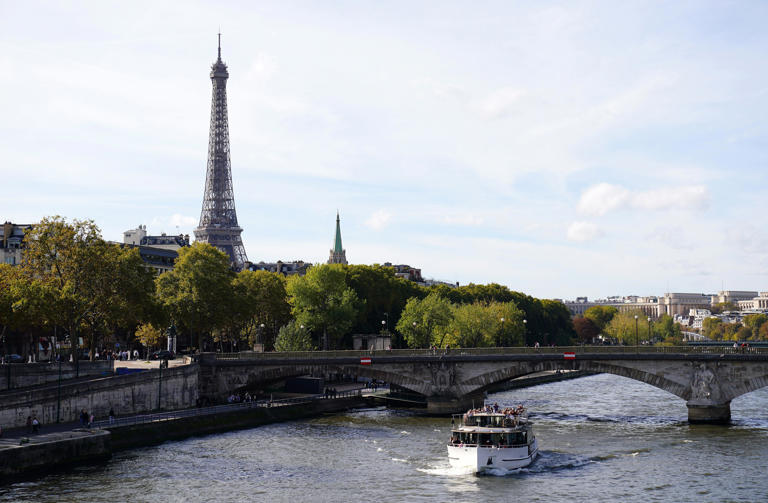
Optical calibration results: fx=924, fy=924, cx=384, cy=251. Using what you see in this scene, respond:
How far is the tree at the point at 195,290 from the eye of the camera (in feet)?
314

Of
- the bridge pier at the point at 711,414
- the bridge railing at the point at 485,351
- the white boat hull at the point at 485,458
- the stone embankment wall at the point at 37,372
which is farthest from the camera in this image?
the bridge railing at the point at 485,351

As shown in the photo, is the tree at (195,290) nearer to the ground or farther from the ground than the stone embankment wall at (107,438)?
farther from the ground

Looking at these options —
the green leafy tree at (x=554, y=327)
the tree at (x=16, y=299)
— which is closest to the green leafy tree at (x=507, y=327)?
the green leafy tree at (x=554, y=327)

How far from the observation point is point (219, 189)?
19812 centimetres

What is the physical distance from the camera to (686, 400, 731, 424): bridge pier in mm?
74188

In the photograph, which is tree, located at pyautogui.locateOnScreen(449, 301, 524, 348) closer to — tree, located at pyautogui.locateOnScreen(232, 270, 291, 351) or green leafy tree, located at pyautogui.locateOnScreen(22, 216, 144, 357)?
tree, located at pyautogui.locateOnScreen(232, 270, 291, 351)

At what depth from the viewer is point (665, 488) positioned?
4903 centimetres

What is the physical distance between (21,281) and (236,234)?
126 metres

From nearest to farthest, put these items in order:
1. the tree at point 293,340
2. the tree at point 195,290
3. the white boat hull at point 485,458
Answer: the white boat hull at point 485,458 < the tree at point 195,290 < the tree at point 293,340

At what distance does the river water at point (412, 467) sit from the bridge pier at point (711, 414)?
1413mm

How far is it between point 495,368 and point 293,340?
2942cm

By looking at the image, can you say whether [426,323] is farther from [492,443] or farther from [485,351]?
[492,443]

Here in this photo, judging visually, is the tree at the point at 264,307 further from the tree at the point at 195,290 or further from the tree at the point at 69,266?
the tree at the point at 69,266

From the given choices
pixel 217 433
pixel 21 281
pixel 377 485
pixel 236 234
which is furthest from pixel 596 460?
pixel 236 234
